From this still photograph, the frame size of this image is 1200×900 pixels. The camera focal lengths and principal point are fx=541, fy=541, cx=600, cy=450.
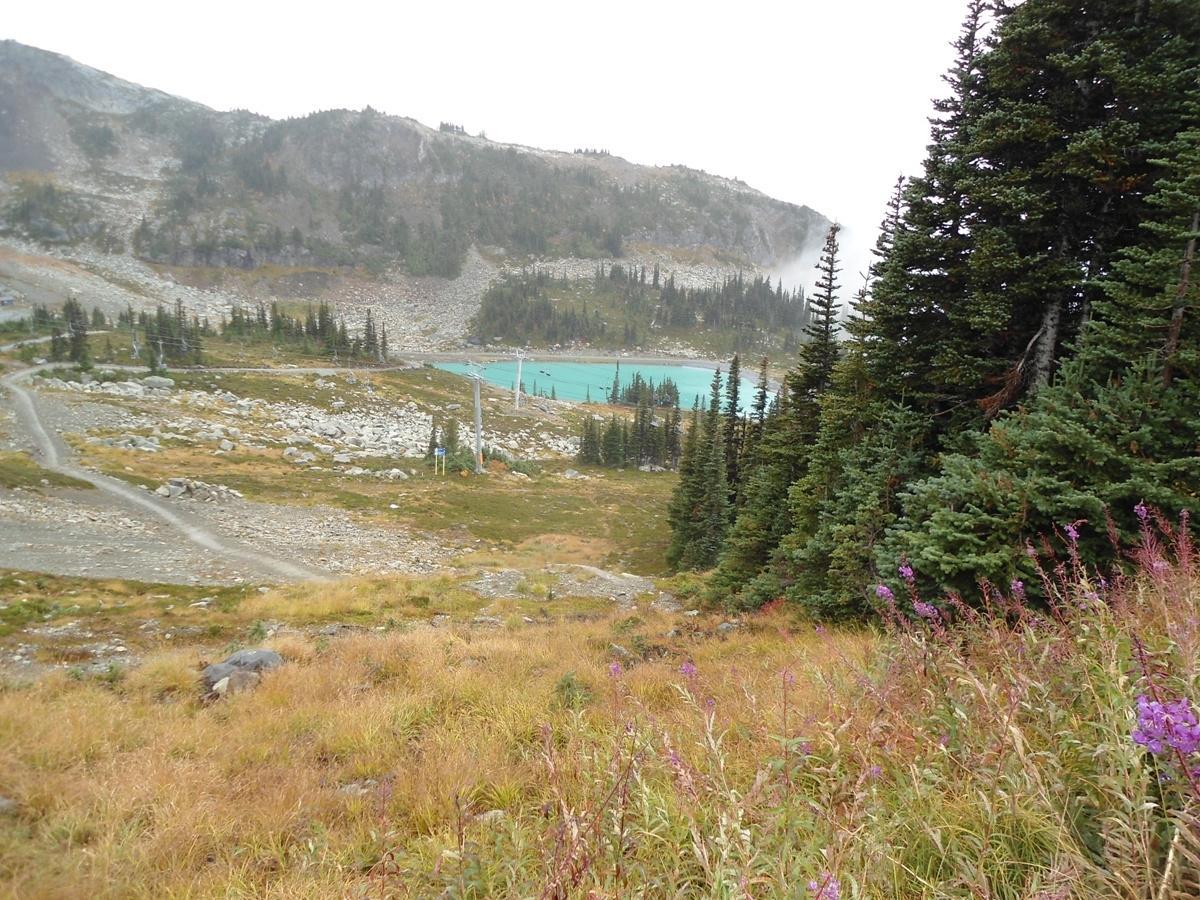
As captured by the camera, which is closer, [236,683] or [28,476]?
[236,683]

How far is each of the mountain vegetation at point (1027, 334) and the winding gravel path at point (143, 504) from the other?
65.5ft

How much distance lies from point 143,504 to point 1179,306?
40.0m

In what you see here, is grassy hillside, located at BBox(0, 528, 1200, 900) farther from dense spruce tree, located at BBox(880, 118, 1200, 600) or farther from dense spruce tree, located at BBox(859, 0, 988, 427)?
dense spruce tree, located at BBox(859, 0, 988, 427)

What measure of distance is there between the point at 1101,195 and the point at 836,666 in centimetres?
1035

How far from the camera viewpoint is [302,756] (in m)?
5.48

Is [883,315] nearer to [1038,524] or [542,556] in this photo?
[1038,524]

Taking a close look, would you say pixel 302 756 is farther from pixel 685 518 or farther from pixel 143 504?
pixel 143 504

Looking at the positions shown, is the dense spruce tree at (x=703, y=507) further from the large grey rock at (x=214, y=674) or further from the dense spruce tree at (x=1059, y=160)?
the large grey rock at (x=214, y=674)

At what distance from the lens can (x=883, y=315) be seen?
42.0 ft

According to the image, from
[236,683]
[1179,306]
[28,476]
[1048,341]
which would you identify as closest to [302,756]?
[236,683]

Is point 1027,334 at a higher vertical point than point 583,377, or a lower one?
higher

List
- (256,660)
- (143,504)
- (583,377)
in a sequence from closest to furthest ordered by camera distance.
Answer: (256,660) < (143,504) < (583,377)

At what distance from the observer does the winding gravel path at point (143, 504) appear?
23.3 m

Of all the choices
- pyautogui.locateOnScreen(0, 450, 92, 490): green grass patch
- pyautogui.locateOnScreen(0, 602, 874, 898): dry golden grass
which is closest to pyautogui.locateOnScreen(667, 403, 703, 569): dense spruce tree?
pyautogui.locateOnScreen(0, 602, 874, 898): dry golden grass
